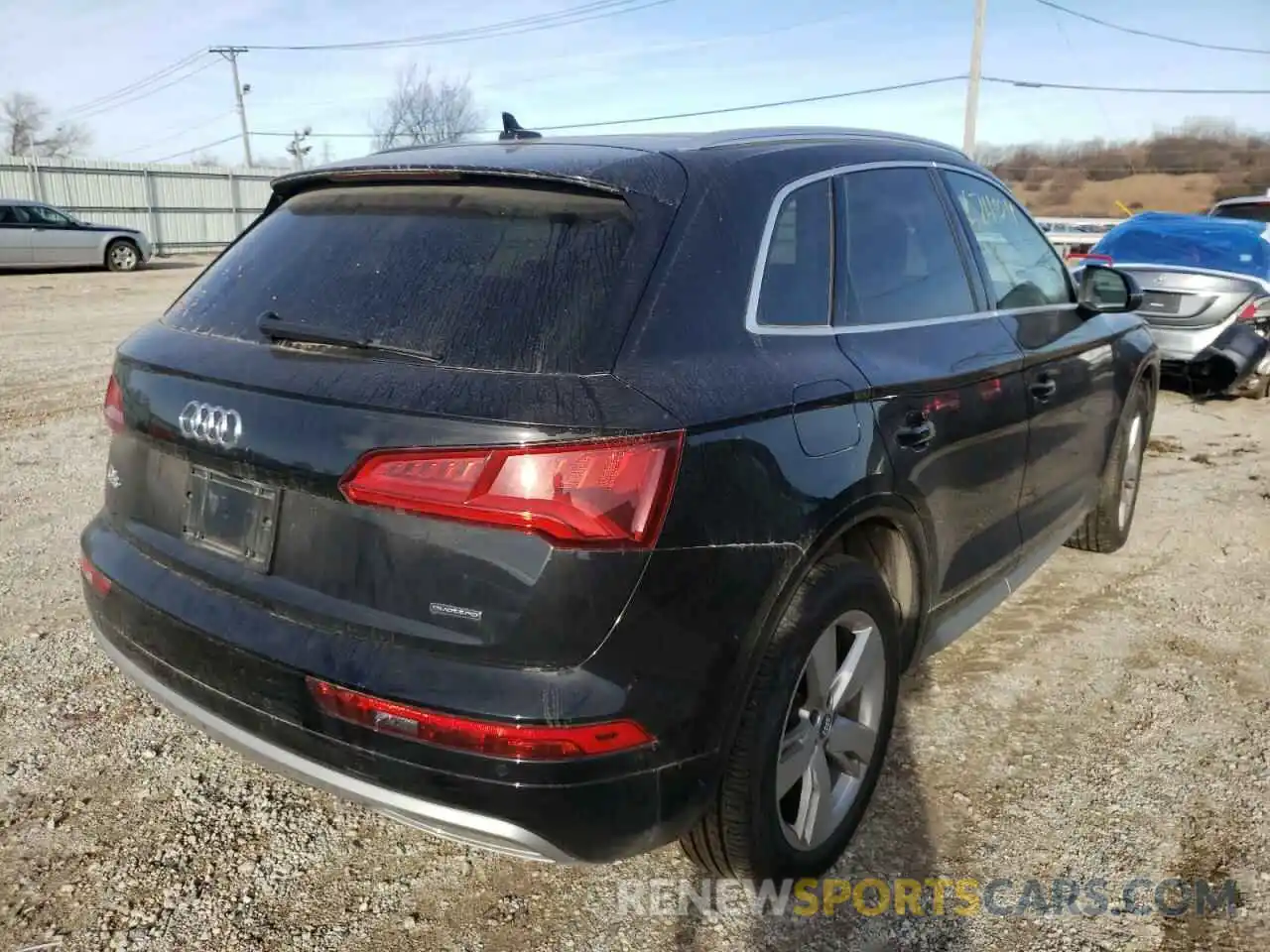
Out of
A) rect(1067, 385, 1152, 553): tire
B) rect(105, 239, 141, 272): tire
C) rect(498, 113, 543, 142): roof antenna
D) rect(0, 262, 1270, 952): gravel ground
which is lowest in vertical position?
rect(105, 239, 141, 272): tire

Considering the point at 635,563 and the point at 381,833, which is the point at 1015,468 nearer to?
the point at 635,563

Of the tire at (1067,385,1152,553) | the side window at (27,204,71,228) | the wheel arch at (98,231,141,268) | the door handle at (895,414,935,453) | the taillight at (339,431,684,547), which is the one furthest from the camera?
the wheel arch at (98,231,141,268)

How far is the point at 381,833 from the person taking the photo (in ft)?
8.79

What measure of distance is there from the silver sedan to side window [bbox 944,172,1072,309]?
2083 cm

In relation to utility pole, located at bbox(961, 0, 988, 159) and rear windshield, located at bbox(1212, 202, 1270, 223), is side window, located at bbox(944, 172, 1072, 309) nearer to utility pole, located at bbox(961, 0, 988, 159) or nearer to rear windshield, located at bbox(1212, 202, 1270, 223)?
rear windshield, located at bbox(1212, 202, 1270, 223)

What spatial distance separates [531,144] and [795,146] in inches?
27.4

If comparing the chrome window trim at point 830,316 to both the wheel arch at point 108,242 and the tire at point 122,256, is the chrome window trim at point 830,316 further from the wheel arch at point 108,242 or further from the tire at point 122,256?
the tire at point 122,256

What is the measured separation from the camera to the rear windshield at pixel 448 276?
1994 millimetres

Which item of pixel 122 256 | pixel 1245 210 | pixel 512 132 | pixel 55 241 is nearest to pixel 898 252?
pixel 512 132

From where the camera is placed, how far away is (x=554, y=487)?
1.82m

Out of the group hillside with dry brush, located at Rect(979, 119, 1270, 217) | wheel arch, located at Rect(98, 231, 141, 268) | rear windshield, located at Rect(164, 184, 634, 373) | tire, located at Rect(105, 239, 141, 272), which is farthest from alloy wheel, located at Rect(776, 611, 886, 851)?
hillside with dry brush, located at Rect(979, 119, 1270, 217)

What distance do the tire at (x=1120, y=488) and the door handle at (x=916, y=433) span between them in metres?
2.11

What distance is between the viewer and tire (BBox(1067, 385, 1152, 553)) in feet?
14.8

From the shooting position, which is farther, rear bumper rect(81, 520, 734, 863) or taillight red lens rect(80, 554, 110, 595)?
taillight red lens rect(80, 554, 110, 595)
